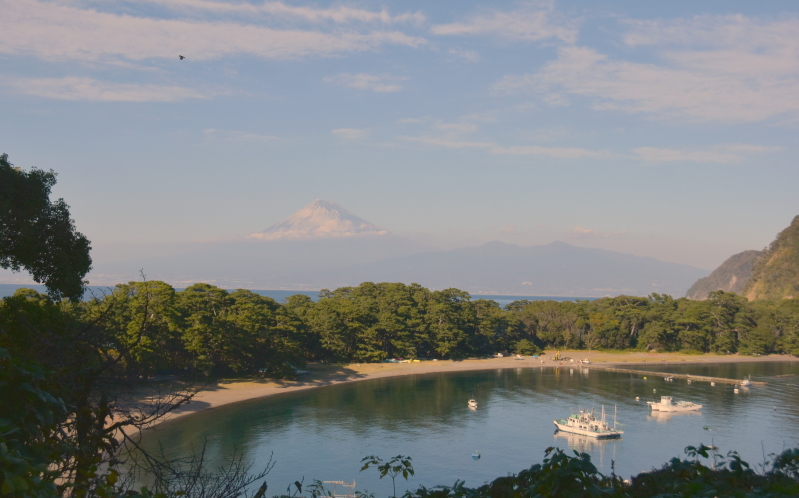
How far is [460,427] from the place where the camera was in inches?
1395

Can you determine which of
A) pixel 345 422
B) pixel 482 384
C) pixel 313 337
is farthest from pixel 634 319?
pixel 345 422

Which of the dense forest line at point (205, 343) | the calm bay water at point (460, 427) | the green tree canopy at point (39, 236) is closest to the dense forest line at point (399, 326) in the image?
the dense forest line at point (205, 343)

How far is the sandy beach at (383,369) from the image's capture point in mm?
40594

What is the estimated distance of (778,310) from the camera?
7381 centimetres

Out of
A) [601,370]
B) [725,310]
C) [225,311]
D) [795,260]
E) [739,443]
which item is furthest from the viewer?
[795,260]

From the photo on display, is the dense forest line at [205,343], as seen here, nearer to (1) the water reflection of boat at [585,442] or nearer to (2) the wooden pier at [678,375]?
(1) the water reflection of boat at [585,442]

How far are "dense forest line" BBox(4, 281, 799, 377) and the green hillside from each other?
105ft

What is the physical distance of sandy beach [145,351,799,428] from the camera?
4059cm

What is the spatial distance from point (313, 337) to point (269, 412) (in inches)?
708

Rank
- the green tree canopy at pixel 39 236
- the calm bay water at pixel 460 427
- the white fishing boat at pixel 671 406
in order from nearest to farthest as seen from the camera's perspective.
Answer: the green tree canopy at pixel 39 236 → the calm bay water at pixel 460 427 → the white fishing boat at pixel 671 406

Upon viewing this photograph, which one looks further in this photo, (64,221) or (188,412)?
(188,412)

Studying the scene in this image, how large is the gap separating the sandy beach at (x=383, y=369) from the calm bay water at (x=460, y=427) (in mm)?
1416

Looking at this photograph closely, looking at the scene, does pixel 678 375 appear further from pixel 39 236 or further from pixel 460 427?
pixel 39 236

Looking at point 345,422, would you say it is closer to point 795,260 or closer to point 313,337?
point 313,337
